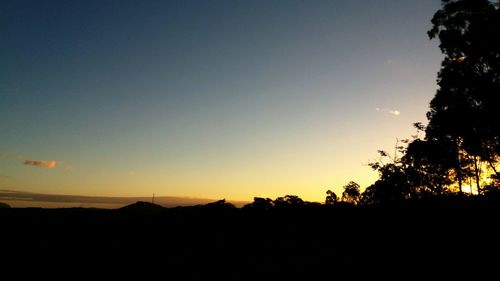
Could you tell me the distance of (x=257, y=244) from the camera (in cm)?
1262

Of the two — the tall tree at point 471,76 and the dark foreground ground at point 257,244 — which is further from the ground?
the tall tree at point 471,76

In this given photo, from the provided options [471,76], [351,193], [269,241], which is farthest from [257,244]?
[351,193]

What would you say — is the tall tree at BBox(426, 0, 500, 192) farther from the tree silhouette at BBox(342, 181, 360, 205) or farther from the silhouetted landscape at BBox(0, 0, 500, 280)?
the tree silhouette at BBox(342, 181, 360, 205)

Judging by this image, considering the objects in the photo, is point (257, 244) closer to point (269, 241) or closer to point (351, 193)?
point (269, 241)

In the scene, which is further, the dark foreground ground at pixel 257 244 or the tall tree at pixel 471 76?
the tall tree at pixel 471 76

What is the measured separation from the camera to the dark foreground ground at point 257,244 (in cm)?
1020

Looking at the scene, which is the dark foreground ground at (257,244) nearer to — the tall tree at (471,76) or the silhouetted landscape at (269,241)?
the silhouetted landscape at (269,241)

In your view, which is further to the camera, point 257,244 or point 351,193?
point 351,193

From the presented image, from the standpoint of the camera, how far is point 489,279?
9.03 m

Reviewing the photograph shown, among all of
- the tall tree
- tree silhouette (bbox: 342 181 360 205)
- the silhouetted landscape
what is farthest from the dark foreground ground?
tree silhouette (bbox: 342 181 360 205)

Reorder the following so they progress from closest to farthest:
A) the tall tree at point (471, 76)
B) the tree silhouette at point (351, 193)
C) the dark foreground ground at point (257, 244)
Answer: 1. the dark foreground ground at point (257, 244)
2. the tall tree at point (471, 76)
3. the tree silhouette at point (351, 193)

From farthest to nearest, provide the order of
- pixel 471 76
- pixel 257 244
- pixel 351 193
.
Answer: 1. pixel 351 193
2. pixel 471 76
3. pixel 257 244

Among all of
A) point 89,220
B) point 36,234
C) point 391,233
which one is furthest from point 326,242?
point 36,234

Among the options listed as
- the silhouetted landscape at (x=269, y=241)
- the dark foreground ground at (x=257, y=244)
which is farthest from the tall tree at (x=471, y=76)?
the dark foreground ground at (x=257, y=244)
